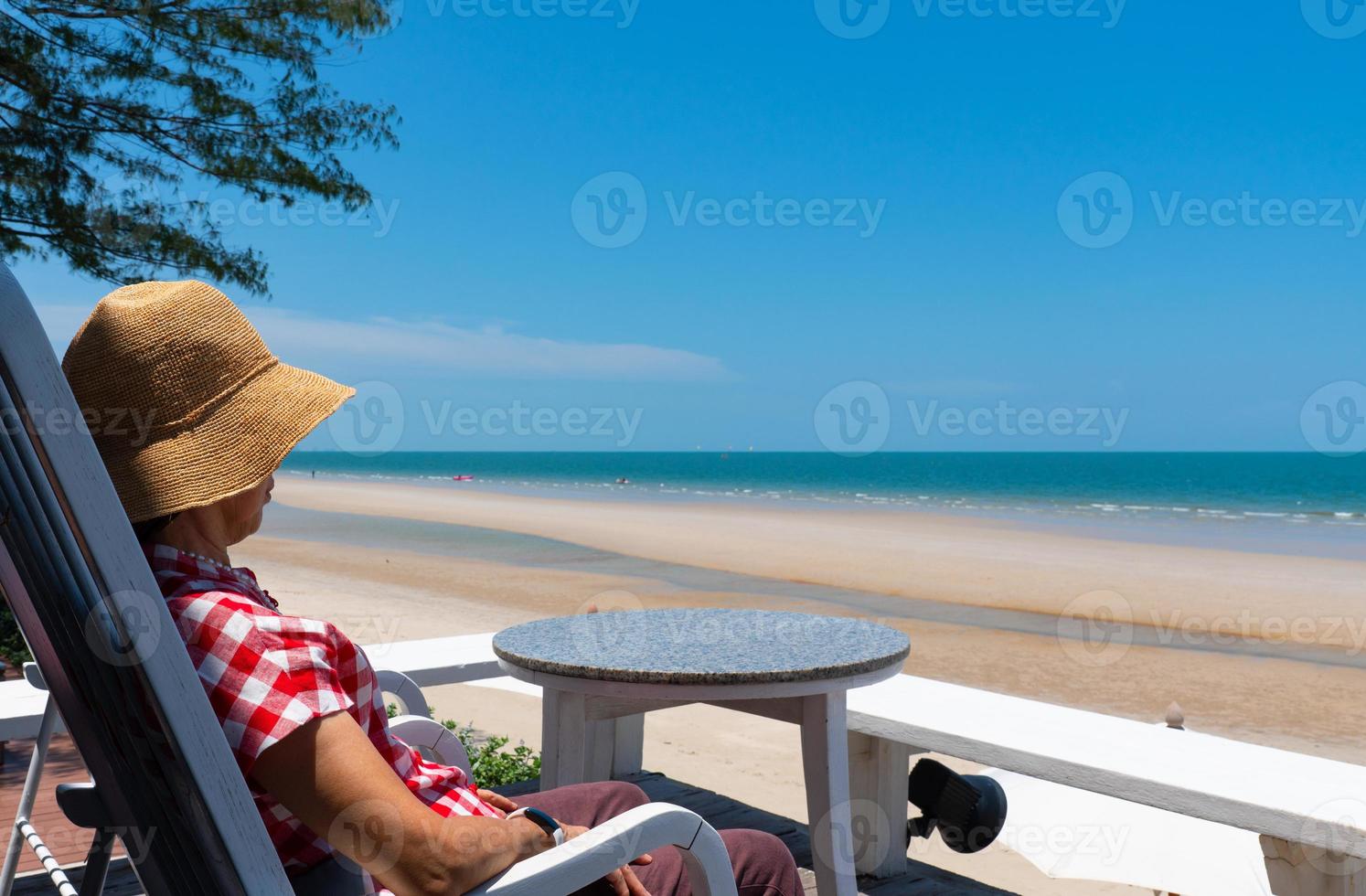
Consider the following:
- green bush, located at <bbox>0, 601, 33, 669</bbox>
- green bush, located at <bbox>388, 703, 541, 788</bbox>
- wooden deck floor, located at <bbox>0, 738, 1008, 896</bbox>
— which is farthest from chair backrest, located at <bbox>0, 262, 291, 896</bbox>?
green bush, located at <bbox>0, 601, 33, 669</bbox>

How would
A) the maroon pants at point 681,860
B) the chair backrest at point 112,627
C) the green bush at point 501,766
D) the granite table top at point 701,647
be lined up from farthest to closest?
the green bush at point 501,766 < the granite table top at point 701,647 < the maroon pants at point 681,860 < the chair backrest at point 112,627

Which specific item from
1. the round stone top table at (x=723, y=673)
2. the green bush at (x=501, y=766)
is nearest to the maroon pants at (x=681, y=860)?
the round stone top table at (x=723, y=673)

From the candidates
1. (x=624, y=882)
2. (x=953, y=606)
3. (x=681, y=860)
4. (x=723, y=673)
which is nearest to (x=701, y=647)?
(x=723, y=673)

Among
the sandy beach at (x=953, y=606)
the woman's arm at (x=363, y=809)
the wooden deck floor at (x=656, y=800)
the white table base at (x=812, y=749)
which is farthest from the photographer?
the sandy beach at (x=953, y=606)

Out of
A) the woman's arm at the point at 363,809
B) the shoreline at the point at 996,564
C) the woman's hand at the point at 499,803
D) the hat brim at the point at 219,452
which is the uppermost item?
the hat brim at the point at 219,452

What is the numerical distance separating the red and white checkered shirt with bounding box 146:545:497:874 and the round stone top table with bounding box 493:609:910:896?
0.85 meters

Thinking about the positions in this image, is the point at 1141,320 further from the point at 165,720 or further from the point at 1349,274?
the point at 165,720

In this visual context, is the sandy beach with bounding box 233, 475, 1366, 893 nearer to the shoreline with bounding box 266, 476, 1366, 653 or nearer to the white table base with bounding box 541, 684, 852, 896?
the shoreline with bounding box 266, 476, 1366, 653

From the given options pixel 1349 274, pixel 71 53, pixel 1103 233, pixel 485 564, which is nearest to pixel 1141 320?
pixel 1349 274

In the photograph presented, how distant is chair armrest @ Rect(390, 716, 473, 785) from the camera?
7.39ft

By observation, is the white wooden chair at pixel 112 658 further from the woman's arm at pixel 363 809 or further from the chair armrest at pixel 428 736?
the chair armrest at pixel 428 736

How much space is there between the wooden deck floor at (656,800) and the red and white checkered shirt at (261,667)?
226 centimetres

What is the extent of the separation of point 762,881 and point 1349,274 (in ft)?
257

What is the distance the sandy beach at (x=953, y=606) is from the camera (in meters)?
6.86
